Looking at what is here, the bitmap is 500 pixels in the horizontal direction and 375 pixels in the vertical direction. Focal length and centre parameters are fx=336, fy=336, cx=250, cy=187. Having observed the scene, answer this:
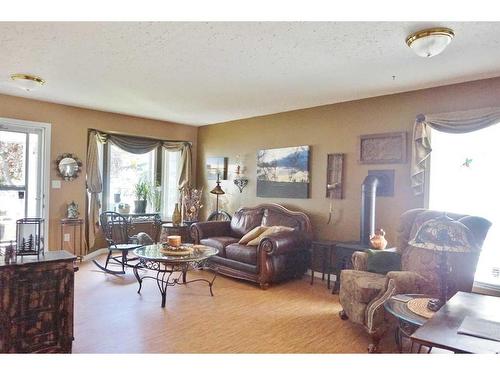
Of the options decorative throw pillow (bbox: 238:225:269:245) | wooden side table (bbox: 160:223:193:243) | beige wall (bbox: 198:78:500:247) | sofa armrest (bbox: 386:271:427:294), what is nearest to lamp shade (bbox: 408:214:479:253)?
sofa armrest (bbox: 386:271:427:294)

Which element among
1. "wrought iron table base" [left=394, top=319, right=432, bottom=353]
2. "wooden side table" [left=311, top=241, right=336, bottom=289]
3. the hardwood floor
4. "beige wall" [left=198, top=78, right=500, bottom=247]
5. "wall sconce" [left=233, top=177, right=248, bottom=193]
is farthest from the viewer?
"wall sconce" [left=233, top=177, right=248, bottom=193]

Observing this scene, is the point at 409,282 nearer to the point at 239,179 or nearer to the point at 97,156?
the point at 239,179

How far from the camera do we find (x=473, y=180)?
11.8ft

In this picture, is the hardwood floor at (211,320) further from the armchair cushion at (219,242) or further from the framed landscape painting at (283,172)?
the framed landscape painting at (283,172)

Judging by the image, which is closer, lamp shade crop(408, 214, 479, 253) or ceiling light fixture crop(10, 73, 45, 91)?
lamp shade crop(408, 214, 479, 253)

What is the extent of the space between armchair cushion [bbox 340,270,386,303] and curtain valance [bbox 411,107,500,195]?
139cm

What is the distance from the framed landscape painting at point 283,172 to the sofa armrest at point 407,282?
2.34 meters

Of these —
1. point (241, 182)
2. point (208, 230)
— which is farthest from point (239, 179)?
point (208, 230)

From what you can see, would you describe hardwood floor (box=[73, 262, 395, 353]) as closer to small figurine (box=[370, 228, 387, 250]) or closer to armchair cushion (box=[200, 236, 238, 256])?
armchair cushion (box=[200, 236, 238, 256])

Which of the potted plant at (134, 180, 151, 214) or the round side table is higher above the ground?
the potted plant at (134, 180, 151, 214)

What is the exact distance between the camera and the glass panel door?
465cm

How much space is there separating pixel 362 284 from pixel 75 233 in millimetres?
4416
